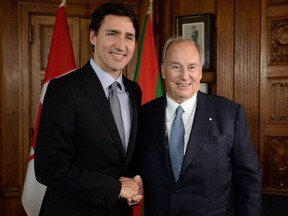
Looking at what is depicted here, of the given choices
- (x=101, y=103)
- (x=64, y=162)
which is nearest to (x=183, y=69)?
(x=101, y=103)

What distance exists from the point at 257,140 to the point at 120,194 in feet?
5.66

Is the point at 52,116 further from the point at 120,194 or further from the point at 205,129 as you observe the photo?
the point at 205,129

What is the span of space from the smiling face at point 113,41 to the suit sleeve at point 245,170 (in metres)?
0.57

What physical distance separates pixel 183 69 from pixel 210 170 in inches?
17.7

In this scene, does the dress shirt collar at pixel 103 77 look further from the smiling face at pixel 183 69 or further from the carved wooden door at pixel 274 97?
the carved wooden door at pixel 274 97

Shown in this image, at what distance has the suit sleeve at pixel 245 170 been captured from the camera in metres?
1.39

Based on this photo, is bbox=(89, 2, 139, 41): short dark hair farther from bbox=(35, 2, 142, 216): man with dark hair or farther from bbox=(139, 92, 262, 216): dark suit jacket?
bbox=(139, 92, 262, 216): dark suit jacket

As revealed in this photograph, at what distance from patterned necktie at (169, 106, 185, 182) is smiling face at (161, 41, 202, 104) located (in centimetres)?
14

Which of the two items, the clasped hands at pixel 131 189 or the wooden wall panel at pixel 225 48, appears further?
the wooden wall panel at pixel 225 48

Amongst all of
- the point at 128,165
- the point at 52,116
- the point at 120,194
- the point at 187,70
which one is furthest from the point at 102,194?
the point at 187,70

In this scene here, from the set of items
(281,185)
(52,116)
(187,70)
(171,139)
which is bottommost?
(281,185)

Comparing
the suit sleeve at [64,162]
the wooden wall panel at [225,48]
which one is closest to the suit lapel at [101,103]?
the suit sleeve at [64,162]

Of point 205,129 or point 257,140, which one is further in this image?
point 257,140

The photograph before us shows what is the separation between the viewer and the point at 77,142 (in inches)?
52.7
